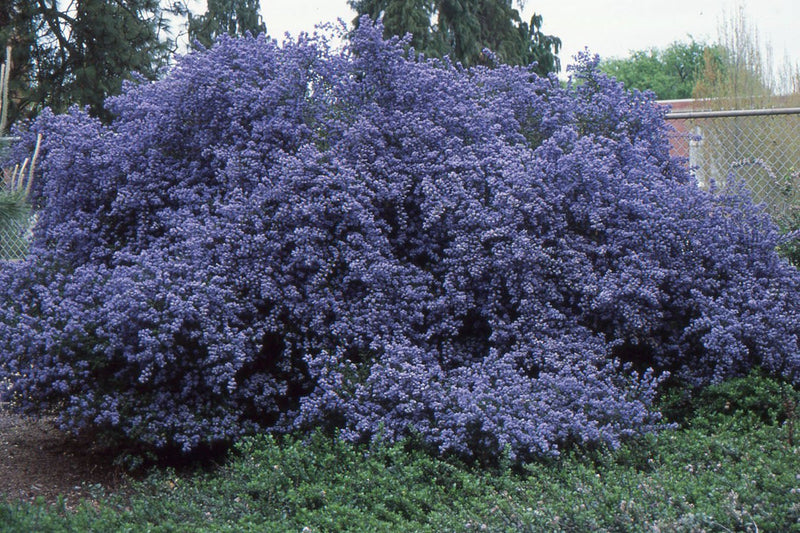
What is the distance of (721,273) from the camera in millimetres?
5375

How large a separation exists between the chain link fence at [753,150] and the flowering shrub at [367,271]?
2859 mm

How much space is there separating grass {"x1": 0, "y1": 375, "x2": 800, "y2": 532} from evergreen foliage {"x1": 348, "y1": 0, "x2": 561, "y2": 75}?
14458 millimetres

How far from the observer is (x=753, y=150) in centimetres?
912

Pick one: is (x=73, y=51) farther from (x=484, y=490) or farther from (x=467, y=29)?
(x=484, y=490)

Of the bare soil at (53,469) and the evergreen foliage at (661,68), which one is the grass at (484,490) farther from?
the evergreen foliage at (661,68)

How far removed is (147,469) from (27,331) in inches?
39.0

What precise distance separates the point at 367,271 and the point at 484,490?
1.47 metres

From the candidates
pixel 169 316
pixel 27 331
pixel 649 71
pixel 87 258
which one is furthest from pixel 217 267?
pixel 649 71

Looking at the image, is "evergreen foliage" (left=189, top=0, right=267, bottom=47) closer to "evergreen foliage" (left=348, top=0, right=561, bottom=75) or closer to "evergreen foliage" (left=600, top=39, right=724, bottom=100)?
"evergreen foliage" (left=348, top=0, right=561, bottom=75)

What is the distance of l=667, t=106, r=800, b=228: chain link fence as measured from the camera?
8.16 meters

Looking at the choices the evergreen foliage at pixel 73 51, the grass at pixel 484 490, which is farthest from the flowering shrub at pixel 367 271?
the evergreen foliage at pixel 73 51

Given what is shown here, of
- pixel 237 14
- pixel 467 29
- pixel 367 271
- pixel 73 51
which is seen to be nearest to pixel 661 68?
pixel 237 14

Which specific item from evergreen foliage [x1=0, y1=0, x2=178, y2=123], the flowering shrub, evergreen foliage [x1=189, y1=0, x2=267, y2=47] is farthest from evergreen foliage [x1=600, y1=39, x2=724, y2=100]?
the flowering shrub

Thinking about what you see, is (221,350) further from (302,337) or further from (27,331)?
(27,331)
